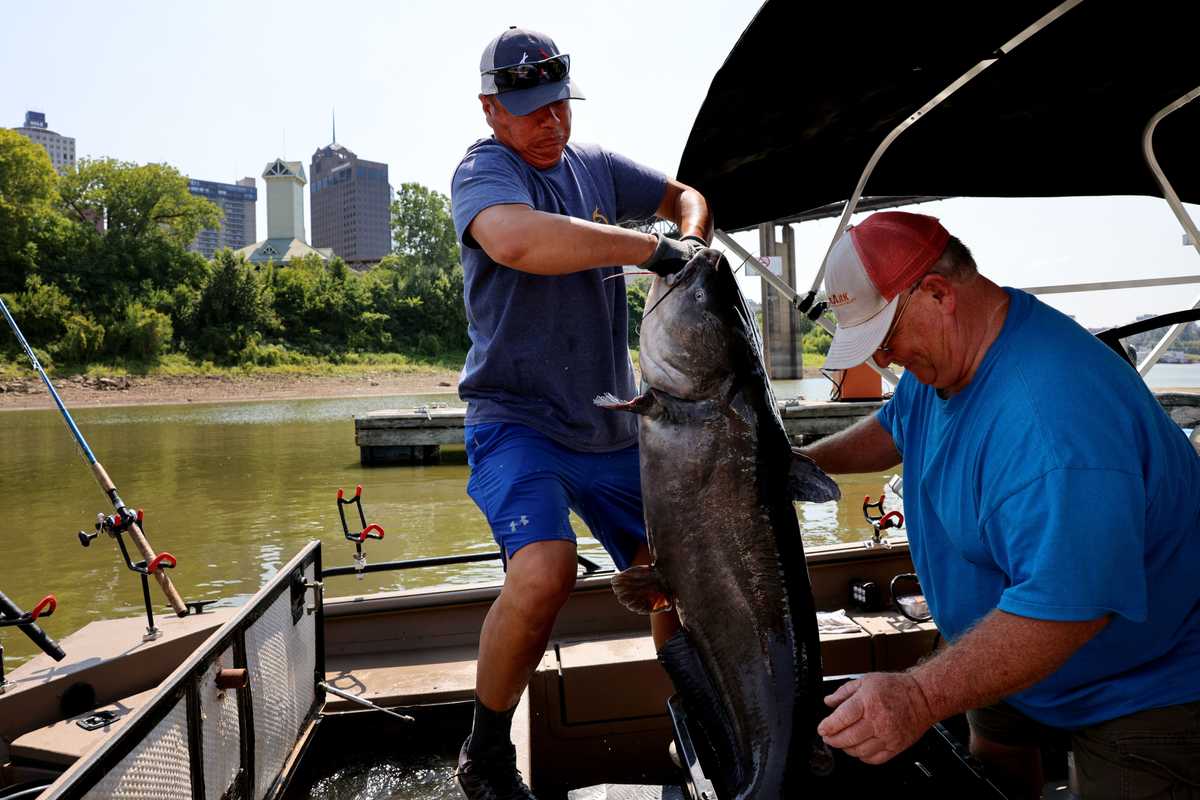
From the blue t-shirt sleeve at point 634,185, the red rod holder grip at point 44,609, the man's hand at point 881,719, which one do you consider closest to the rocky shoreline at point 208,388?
the red rod holder grip at point 44,609

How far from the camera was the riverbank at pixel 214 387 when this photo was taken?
4456 cm

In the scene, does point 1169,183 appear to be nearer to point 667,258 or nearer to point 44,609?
point 667,258

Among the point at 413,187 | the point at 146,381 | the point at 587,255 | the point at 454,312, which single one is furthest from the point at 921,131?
the point at 413,187

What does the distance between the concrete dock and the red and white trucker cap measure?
19.7 metres

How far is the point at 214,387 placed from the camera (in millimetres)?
50719

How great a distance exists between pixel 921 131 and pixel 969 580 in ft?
6.72

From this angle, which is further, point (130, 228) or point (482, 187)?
point (130, 228)

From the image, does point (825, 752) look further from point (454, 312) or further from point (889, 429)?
point (454, 312)

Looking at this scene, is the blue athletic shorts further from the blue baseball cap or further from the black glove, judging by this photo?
the blue baseball cap

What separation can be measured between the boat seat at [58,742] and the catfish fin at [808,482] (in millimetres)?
2436

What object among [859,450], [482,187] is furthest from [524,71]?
[859,450]

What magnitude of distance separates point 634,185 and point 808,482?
4.86 ft

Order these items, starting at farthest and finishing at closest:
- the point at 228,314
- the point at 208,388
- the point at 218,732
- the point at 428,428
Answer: the point at 228,314 → the point at 208,388 → the point at 428,428 → the point at 218,732

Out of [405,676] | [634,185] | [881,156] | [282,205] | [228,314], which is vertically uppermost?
[282,205]
